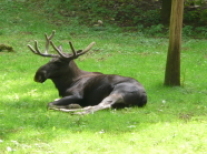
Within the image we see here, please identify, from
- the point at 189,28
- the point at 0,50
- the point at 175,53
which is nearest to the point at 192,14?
the point at 189,28

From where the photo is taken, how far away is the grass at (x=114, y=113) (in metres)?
7.32

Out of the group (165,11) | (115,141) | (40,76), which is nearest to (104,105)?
(40,76)

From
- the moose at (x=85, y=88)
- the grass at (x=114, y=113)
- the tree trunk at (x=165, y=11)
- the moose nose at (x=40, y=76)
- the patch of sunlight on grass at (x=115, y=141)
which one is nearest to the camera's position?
the patch of sunlight on grass at (x=115, y=141)

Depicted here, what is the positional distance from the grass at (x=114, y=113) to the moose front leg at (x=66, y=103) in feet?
0.91

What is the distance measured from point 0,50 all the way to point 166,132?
11245 mm

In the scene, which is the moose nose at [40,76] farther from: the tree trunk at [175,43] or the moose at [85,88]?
the tree trunk at [175,43]

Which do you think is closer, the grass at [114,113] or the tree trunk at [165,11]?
the grass at [114,113]

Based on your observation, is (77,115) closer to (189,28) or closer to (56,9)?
(189,28)

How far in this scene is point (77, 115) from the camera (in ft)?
30.5

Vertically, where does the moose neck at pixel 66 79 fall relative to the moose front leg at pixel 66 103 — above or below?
above

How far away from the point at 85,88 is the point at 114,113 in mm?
1263

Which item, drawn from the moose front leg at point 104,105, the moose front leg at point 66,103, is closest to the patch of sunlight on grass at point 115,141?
the moose front leg at point 104,105

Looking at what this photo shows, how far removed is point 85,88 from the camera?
10.4 metres

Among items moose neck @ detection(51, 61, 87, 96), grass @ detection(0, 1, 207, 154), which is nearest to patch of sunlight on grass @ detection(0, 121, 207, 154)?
grass @ detection(0, 1, 207, 154)
